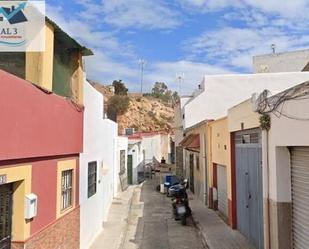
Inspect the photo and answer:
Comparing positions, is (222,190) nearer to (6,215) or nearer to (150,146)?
(6,215)

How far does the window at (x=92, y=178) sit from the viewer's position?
13.7m

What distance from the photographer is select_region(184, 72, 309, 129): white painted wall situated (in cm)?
2653

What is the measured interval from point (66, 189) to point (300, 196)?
5564mm

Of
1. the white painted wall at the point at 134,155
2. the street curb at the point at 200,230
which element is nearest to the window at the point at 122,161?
the white painted wall at the point at 134,155

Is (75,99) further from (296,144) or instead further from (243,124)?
(296,144)

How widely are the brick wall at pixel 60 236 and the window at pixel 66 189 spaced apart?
0.91 ft

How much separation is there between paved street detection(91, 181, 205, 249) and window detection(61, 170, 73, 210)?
115 inches

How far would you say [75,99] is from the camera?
11516 mm

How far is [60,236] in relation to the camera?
388 inches

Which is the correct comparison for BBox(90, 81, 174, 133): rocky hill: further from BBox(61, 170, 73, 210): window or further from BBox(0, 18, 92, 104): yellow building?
BBox(61, 170, 73, 210): window

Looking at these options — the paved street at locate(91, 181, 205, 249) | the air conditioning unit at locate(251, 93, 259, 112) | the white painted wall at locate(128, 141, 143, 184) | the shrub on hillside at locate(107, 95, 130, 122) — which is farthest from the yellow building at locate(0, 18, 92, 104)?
the shrub on hillside at locate(107, 95, 130, 122)

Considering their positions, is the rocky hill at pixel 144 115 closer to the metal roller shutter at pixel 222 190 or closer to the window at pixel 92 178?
the metal roller shutter at pixel 222 190

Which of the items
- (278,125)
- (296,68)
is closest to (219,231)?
(278,125)

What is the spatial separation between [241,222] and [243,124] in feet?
11.5
